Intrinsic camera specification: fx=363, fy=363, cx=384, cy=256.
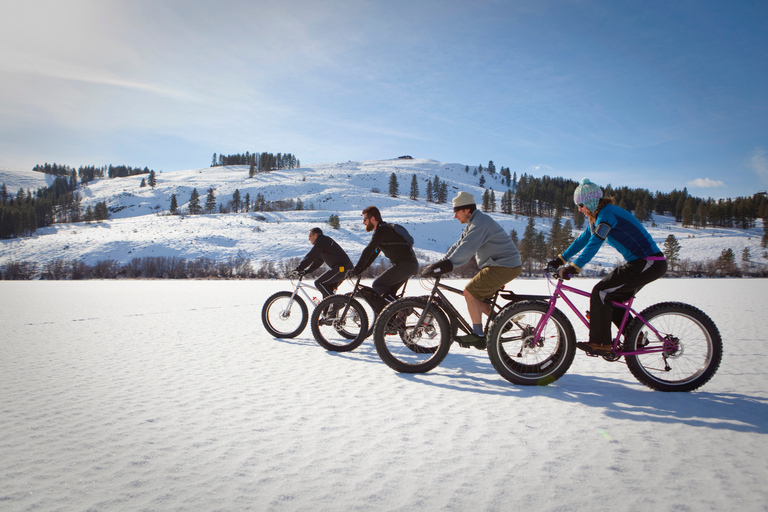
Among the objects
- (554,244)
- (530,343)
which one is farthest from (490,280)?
(554,244)

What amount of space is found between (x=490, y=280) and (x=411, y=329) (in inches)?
47.4

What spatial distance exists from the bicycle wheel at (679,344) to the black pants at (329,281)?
4.81 m

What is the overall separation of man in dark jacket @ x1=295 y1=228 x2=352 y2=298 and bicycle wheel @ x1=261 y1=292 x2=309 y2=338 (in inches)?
26.0

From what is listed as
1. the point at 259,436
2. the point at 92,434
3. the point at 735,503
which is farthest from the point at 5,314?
the point at 735,503

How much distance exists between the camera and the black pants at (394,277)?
5723 mm

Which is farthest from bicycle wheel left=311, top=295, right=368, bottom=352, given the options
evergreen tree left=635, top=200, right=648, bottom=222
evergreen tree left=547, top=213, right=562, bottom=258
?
evergreen tree left=635, top=200, right=648, bottom=222

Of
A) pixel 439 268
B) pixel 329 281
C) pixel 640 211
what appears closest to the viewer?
pixel 439 268

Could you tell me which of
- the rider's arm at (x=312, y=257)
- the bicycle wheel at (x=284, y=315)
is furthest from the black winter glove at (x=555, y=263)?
the bicycle wheel at (x=284, y=315)

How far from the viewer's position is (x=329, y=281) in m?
7.21

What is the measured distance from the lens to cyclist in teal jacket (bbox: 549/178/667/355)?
4.02 metres

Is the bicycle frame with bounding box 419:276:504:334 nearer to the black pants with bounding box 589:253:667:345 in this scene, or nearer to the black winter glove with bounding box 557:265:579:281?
the black winter glove with bounding box 557:265:579:281

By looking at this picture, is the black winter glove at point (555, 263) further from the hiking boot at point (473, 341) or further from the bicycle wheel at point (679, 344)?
the hiking boot at point (473, 341)

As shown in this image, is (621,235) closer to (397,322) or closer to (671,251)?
(397,322)

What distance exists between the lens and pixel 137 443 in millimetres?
3027
